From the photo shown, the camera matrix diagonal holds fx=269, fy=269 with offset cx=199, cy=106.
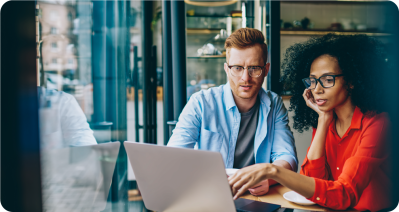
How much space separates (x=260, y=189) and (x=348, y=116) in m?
0.63

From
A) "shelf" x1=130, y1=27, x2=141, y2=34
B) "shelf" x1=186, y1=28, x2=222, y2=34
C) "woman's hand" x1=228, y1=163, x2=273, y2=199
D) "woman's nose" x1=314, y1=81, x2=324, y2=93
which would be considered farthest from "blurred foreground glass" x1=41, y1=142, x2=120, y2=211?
"shelf" x1=130, y1=27, x2=141, y2=34

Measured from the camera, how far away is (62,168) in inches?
38.2

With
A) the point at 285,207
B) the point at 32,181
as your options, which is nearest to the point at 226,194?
the point at 285,207

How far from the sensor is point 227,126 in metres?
1.56

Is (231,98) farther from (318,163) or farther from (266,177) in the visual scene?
(266,177)

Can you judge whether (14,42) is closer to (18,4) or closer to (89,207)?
(18,4)

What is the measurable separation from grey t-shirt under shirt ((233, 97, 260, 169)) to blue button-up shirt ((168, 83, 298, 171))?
0.10 ft

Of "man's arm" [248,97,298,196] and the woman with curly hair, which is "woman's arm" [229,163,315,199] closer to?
the woman with curly hair

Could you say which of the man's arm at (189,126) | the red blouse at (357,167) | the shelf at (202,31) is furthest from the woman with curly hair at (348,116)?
the shelf at (202,31)

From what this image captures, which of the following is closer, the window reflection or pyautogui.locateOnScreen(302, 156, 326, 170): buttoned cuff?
the window reflection

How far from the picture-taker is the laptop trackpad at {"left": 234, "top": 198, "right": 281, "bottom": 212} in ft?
2.78

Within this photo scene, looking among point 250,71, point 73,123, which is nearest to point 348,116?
point 250,71

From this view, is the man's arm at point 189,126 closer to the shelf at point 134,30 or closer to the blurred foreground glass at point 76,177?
the blurred foreground glass at point 76,177

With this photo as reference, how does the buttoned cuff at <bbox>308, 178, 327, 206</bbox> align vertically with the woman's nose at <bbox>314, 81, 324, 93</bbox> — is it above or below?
below
